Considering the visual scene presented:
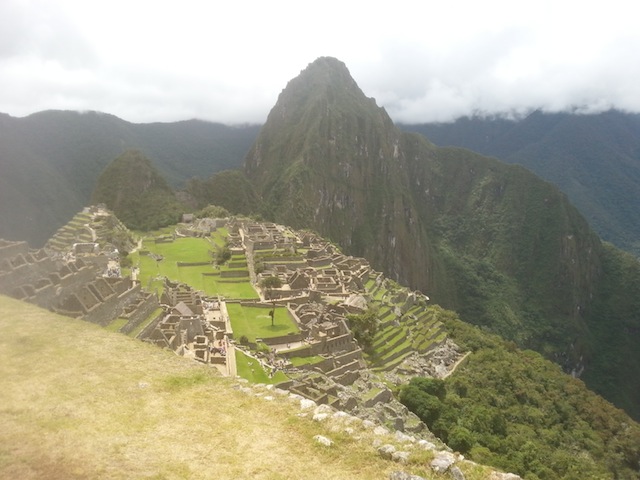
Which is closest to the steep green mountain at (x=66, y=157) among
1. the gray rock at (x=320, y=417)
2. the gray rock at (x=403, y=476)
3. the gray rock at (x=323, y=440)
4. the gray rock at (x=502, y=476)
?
the gray rock at (x=320, y=417)

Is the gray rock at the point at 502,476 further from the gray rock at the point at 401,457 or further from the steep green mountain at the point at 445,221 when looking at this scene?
the steep green mountain at the point at 445,221

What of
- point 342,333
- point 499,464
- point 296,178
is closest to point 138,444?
point 499,464

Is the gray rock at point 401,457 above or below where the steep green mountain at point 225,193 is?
below

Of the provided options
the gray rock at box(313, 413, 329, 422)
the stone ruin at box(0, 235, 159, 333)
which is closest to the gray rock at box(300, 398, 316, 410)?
the gray rock at box(313, 413, 329, 422)

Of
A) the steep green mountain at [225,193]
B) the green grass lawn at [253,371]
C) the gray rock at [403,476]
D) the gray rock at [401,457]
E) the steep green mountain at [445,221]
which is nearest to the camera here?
the gray rock at [403,476]

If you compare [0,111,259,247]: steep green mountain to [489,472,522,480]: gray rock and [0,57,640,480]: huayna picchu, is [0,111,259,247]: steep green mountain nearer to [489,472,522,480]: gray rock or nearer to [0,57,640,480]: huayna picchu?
[0,57,640,480]: huayna picchu

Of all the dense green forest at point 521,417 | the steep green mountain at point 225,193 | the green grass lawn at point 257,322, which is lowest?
the dense green forest at point 521,417
